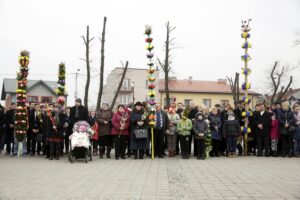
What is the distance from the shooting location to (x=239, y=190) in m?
7.04

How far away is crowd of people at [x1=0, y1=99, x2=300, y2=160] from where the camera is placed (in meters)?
13.2

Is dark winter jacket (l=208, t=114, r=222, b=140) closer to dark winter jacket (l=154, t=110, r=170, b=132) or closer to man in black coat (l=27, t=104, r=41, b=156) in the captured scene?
dark winter jacket (l=154, t=110, r=170, b=132)

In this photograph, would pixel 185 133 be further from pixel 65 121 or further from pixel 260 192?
pixel 260 192

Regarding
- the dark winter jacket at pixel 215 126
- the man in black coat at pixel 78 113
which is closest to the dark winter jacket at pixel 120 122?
the man in black coat at pixel 78 113

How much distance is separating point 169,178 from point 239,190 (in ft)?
6.34

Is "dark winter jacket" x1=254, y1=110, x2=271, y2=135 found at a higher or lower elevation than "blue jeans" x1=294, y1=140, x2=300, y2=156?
higher

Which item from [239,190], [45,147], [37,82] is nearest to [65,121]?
[45,147]

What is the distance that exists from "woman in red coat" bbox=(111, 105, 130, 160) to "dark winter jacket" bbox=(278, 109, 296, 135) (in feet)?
18.9

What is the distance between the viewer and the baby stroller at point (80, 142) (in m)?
12.0

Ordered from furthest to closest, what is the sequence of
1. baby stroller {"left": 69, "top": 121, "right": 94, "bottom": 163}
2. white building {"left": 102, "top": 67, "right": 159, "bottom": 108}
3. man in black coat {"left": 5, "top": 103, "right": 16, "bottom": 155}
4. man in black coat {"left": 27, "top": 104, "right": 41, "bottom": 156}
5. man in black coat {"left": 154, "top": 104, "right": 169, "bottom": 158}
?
white building {"left": 102, "top": 67, "right": 159, "bottom": 108} → man in black coat {"left": 5, "top": 103, "right": 16, "bottom": 155} → man in black coat {"left": 27, "top": 104, "right": 41, "bottom": 156} → man in black coat {"left": 154, "top": 104, "right": 169, "bottom": 158} → baby stroller {"left": 69, "top": 121, "right": 94, "bottom": 163}

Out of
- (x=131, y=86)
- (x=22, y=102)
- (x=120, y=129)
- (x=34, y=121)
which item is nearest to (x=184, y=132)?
(x=120, y=129)

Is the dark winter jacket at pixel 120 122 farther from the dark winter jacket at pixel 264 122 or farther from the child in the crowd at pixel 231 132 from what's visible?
the dark winter jacket at pixel 264 122

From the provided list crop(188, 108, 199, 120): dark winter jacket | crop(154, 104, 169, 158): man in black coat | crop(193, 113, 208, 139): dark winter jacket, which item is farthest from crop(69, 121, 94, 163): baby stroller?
crop(188, 108, 199, 120): dark winter jacket

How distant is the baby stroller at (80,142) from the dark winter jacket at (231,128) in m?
5.07
